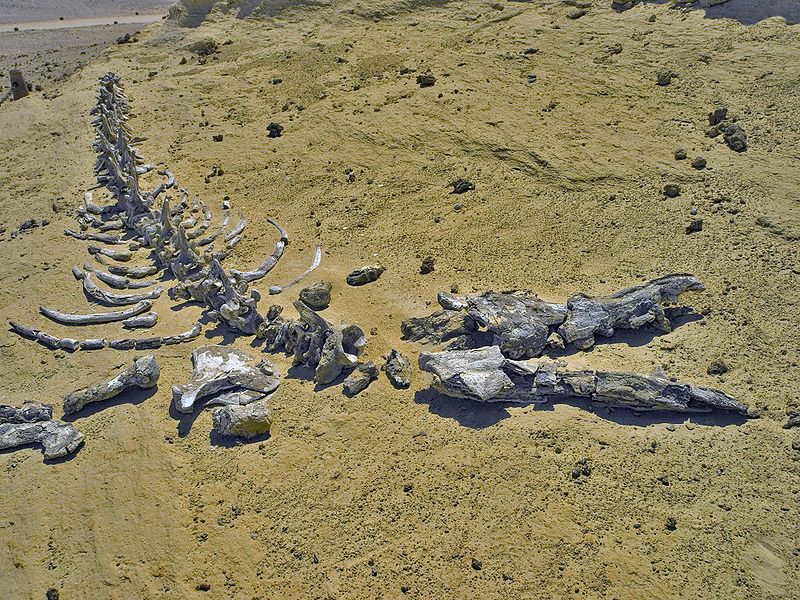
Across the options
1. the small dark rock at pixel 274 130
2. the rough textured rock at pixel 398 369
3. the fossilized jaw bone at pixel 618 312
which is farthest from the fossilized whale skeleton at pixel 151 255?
the fossilized jaw bone at pixel 618 312

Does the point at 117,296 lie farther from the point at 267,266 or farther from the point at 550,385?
the point at 550,385

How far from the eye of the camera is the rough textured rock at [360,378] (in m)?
8.98

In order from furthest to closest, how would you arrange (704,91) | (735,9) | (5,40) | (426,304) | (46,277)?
(5,40) → (735,9) → (704,91) → (46,277) → (426,304)

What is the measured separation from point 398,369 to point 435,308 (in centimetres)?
181

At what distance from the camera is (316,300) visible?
35.8 ft

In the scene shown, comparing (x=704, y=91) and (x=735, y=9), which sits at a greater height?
(x=735, y=9)

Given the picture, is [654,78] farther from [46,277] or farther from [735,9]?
[46,277]

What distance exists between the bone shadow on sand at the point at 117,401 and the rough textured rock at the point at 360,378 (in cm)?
271

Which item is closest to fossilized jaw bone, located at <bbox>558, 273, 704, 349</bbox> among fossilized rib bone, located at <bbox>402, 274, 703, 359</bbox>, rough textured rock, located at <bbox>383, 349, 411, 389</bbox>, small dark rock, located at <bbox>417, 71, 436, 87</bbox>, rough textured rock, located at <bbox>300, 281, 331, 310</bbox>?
fossilized rib bone, located at <bbox>402, 274, 703, 359</bbox>

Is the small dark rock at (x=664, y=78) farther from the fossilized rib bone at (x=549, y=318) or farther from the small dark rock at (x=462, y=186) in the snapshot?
the fossilized rib bone at (x=549, y=318)

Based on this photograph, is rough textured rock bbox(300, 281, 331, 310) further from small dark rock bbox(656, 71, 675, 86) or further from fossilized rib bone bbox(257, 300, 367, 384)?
small dark rock bbox(656, 71, 675, 86)

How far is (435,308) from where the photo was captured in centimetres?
1063

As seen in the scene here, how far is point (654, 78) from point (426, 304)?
27.8 ft

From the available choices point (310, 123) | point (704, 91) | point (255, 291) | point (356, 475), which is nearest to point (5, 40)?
point (310, 123)
